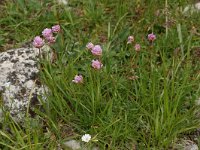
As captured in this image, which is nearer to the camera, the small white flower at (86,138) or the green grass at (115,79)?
the small white flower at (86,138)

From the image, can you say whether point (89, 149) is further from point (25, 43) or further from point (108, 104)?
point (25, 43)

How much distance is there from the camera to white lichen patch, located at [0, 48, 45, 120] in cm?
292

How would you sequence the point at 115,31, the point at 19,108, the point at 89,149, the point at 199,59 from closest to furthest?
the point at 89,149, the point at 19,108, the point at 199,59, the point at 115,31

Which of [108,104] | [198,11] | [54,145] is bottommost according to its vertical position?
[54,145]

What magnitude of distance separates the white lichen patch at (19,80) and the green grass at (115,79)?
97 millimetres

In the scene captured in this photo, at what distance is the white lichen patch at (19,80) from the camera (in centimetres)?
292

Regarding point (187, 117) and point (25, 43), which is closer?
point (187, 117)

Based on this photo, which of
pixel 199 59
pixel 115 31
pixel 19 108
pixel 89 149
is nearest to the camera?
pixel 89 149

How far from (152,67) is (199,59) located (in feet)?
1.65

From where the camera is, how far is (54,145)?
278cm

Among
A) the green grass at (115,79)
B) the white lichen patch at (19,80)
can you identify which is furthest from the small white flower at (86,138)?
the white lichen patch at (19,80)

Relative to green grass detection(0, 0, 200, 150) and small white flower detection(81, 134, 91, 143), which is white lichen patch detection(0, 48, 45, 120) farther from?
small white flower detection(81, 134, 91, 143)

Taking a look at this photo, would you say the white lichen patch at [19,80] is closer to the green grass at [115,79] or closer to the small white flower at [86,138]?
the green grass at [115,79]

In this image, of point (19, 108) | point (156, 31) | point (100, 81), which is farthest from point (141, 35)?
point (19, 108)
